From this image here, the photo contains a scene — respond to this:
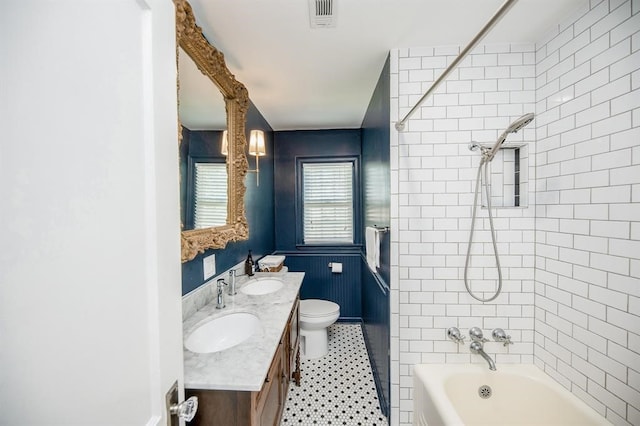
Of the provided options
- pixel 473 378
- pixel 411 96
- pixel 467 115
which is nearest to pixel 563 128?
pixel 467 115

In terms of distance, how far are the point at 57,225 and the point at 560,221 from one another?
6.64 feet

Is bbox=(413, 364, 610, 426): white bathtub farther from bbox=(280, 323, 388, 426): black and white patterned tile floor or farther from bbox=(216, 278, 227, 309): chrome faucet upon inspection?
bbox=(216, 278, 227, 309): chrome faucet

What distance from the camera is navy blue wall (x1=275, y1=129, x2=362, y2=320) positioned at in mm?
3162

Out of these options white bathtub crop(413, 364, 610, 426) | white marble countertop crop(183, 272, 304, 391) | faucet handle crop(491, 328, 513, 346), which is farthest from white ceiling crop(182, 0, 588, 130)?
white bathtub crop(413, 364, 610, 426)

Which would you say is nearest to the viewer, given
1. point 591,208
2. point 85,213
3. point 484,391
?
point 85,213

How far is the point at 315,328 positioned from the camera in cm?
238

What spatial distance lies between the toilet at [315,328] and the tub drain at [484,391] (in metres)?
1.23

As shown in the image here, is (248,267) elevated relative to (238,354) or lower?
elevated

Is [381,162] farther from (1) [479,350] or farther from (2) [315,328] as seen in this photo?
(2) [315,328]

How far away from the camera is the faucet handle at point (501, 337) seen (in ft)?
5.09

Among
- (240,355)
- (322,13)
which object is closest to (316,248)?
(240,355)

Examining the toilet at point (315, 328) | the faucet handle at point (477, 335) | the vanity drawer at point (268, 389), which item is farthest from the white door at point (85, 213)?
the toilet at point (315, 328)

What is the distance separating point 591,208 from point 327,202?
2.37 meters

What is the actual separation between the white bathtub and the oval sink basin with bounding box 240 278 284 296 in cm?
113
